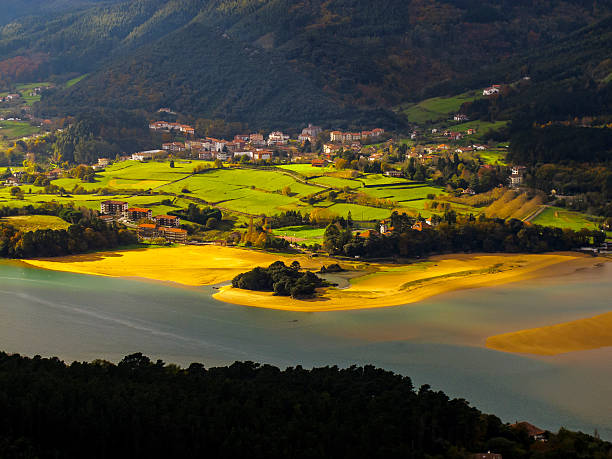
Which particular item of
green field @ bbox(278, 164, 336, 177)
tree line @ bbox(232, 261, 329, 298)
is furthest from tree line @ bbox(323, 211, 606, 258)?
green field @ bbox(278, 164, 336, 177)

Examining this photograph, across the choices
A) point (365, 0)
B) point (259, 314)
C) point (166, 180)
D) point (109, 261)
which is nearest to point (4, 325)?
point (259, 314)

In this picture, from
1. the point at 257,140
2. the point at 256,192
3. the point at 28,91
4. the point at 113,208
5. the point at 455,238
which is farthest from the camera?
the point at 28,91

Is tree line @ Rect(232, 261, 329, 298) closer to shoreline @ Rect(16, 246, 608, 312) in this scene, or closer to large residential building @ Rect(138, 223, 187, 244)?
shoreline @ Rect(16, 246, 608, 312)

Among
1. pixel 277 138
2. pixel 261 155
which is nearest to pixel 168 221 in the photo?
pixel 261 155

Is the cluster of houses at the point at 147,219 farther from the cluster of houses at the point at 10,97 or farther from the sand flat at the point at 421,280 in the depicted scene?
the cluster of houses at the point at 10,97

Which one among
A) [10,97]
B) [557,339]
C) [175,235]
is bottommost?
[557,339]

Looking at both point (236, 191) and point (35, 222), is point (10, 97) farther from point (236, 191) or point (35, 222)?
point (35, 222)
